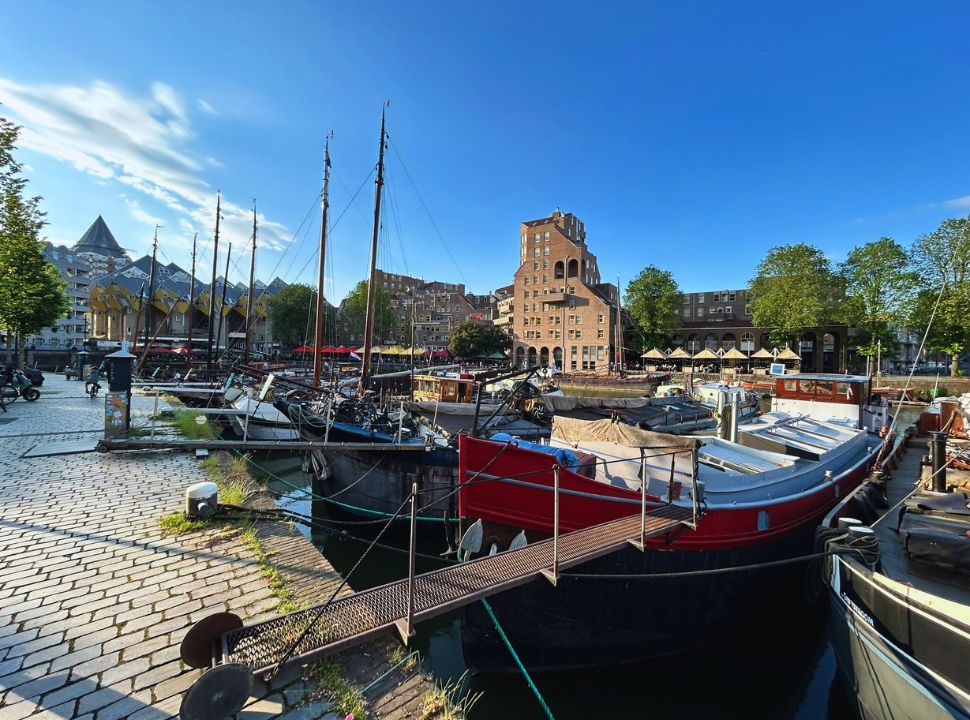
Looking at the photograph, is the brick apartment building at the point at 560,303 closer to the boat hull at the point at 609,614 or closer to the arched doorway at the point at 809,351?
the arched doorway at the point at 809,351

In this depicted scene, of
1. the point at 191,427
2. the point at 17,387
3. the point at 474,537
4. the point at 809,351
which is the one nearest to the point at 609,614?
the point at 474,537

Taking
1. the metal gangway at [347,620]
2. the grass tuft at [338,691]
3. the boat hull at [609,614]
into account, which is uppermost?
the metal gangway at [347,620]

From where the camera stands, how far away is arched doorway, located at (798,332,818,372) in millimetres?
57947

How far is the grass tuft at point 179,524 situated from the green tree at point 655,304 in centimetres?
6021

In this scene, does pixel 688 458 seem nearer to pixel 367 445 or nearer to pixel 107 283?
pixel 367 445

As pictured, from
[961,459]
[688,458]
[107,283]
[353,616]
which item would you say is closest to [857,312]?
[961,459]

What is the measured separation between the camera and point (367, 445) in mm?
9438

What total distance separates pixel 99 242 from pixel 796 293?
146362mm

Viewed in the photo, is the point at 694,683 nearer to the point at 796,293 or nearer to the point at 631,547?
the point at 631,547

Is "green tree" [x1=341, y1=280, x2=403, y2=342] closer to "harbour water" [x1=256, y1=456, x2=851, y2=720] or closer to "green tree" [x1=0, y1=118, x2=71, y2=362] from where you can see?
"green tree" [x1=0, y1=118, x2=71, y2=362]

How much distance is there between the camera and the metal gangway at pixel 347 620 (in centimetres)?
317

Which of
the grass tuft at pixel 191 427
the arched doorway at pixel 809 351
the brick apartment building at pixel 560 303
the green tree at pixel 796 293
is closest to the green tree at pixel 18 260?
the grass tuft at pixel 191 427

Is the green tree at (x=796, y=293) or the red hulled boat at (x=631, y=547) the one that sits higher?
the green tree at (x=796, y=293)

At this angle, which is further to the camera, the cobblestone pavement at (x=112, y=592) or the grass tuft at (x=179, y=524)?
the grass tuft at (x=179, y=524)
